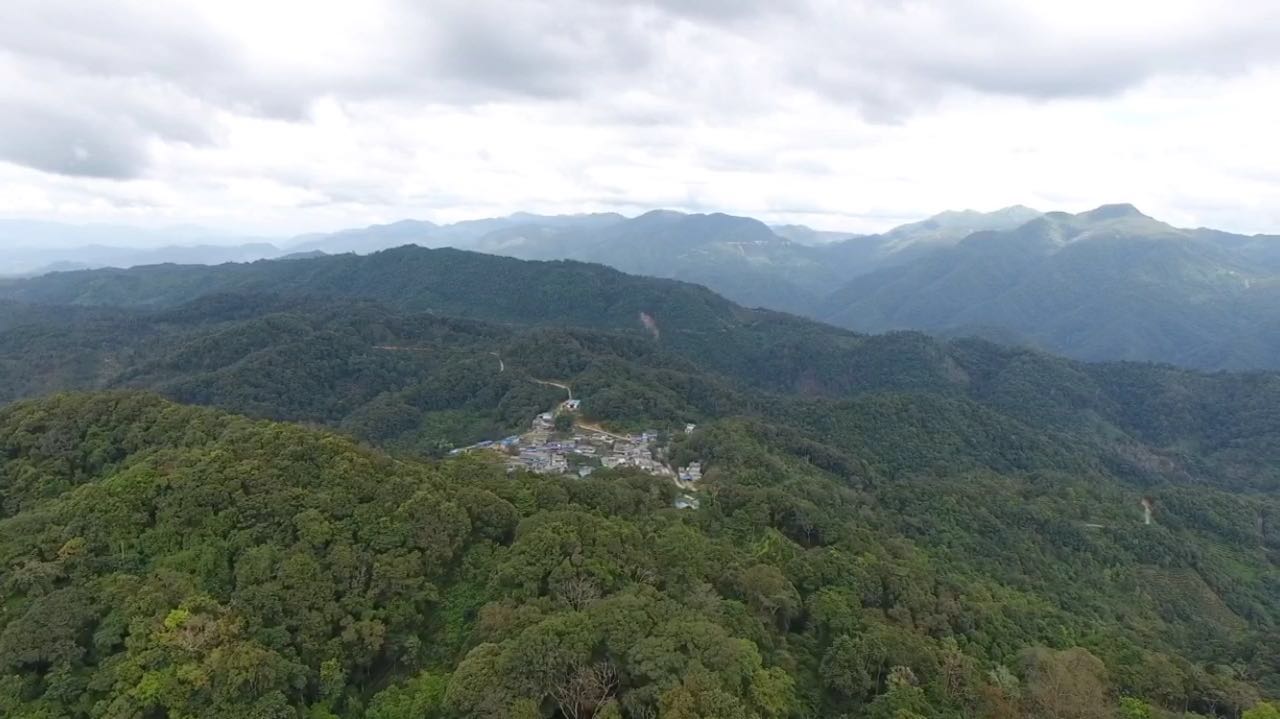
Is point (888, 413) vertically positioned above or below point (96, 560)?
below

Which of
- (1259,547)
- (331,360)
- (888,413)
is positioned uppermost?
(331,360)

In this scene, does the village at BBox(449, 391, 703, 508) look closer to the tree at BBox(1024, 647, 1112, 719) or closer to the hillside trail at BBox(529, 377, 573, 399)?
the hillside trail at BBox(529, 377, 573, 399)

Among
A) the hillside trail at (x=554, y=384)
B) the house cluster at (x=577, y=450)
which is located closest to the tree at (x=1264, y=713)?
the house cluster at (x=577, y=450)

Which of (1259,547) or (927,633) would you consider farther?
(1259,547)

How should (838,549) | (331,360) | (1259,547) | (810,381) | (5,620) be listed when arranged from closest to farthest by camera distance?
(5,620)
(838,549)
(1259,547)
(331,360)
(810,381)

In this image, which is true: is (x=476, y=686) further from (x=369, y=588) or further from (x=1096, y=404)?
(x=1096, y=404)

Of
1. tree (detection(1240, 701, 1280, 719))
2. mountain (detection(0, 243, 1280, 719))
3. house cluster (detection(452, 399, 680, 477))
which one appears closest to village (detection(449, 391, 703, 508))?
house cluster (detection(452, 399, 680, 477))

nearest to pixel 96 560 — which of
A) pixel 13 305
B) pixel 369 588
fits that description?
pixel 369 588

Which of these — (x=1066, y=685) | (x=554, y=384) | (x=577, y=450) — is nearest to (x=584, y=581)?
(x=1066, y=685)

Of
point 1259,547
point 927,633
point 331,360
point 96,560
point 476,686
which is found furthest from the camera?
point 331,360
